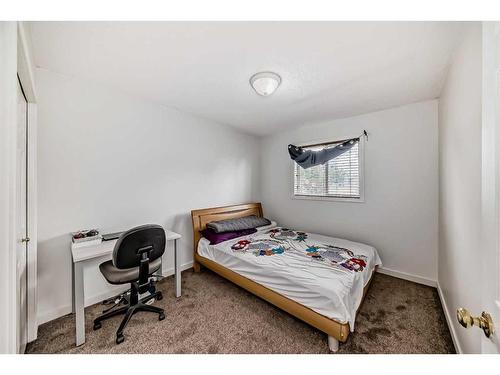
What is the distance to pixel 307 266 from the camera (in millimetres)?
1892

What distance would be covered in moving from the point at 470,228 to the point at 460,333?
83 centimetres

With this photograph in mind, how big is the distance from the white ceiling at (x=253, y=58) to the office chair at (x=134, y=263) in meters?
1.45

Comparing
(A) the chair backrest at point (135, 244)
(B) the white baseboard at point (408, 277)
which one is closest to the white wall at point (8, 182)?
(A) the chair backrest at point (135, 244)

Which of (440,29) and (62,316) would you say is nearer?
(440,29)

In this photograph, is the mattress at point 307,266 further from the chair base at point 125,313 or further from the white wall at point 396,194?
the chair base at point 125,313

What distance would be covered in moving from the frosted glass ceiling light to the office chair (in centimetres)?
162

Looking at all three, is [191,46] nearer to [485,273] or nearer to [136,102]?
[136,102]

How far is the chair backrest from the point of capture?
153cm

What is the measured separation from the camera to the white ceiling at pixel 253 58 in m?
1.31

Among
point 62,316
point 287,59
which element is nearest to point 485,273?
point 287,59

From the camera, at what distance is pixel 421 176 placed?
245 cm

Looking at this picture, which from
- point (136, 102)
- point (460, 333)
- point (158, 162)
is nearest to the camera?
point (460, 333)

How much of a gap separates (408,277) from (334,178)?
164cm

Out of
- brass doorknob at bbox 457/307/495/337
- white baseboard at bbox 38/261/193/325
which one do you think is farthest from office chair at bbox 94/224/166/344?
brass doorknob at bbox 457/307/495/337
